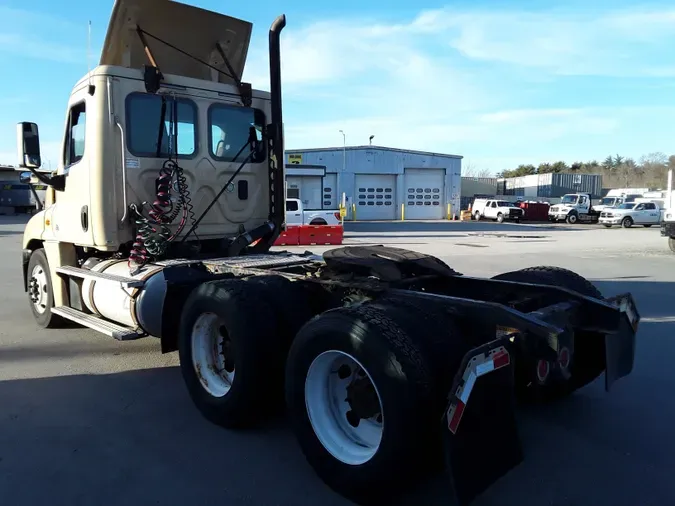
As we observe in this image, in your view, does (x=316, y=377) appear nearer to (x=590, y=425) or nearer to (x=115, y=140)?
(x=590, y=425)

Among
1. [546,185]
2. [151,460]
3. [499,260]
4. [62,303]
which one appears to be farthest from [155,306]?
[546,185]

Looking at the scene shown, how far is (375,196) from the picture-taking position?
4656 cm

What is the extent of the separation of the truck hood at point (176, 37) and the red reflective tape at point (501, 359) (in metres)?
5.40

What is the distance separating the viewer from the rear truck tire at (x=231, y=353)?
3906mm

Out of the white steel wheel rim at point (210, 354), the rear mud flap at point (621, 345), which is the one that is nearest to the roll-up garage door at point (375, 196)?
the white steel wheel rim at point (210, 354)

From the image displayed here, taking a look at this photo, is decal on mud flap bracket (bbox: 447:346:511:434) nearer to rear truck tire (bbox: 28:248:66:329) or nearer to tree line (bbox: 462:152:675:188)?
rear truck tire (bbox: 28:248:66:329)

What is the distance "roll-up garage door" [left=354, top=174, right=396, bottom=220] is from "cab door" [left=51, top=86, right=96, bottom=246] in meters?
39.2

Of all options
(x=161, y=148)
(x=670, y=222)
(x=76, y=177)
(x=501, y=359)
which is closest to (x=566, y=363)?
(x=501, y=359)

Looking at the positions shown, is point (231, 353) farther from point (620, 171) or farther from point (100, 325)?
point (620, 171)


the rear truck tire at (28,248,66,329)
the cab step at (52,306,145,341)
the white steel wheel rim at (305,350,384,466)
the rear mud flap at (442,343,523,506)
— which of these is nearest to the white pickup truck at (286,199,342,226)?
the rear truck tire at (28,248,66,329)

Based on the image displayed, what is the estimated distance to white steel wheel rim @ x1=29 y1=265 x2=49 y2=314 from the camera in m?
7.21

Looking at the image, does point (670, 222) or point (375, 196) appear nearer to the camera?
point (670, 222)

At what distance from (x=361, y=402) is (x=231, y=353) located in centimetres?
134

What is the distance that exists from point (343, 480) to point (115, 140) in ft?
14.0
